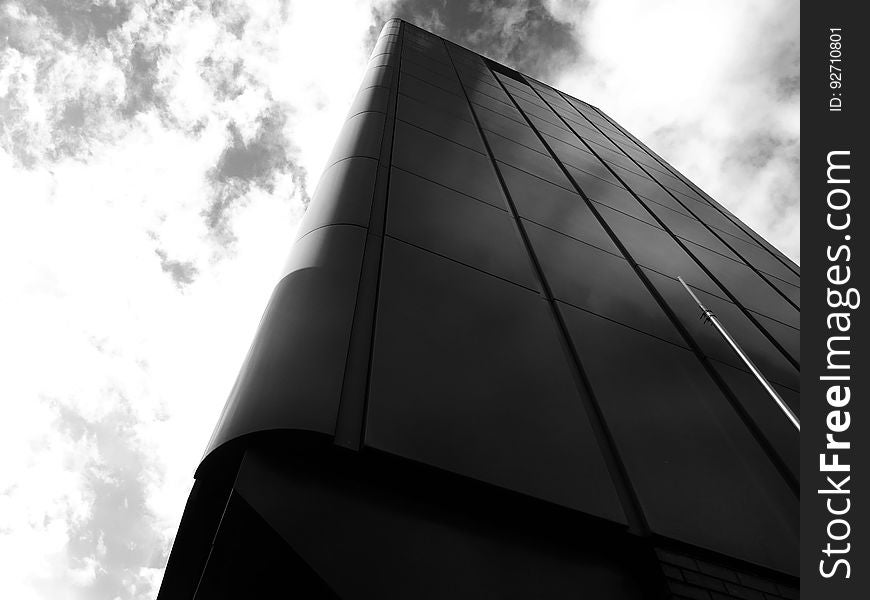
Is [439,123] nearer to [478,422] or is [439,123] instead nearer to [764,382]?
[764,382]

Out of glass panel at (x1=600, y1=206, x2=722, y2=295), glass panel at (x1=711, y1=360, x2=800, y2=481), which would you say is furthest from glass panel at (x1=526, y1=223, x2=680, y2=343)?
glass panel at (x1=600, y1=206, x2=722, y2=295)

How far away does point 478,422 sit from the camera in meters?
3.10

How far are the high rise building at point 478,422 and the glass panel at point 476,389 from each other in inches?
0.6

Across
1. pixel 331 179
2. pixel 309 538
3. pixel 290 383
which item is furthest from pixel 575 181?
pixel 309 538

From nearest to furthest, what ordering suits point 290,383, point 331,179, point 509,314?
1. point 290,383
2. point 509,314
3. point 331,179

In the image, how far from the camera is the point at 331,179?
5.12 meters

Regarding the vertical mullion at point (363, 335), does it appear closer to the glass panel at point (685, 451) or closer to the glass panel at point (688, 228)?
the glass panel at point (685, 451)

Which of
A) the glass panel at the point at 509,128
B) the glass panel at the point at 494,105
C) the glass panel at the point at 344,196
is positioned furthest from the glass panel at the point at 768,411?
the glass panel at the point at 494,105

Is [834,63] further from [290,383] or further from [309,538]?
[309,538]

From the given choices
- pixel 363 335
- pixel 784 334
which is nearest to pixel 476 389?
pixel 363 335

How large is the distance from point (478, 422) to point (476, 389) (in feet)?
0.83

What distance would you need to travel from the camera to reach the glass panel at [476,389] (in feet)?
9.48

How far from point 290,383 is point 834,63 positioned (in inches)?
219

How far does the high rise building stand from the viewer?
250 centimetres
